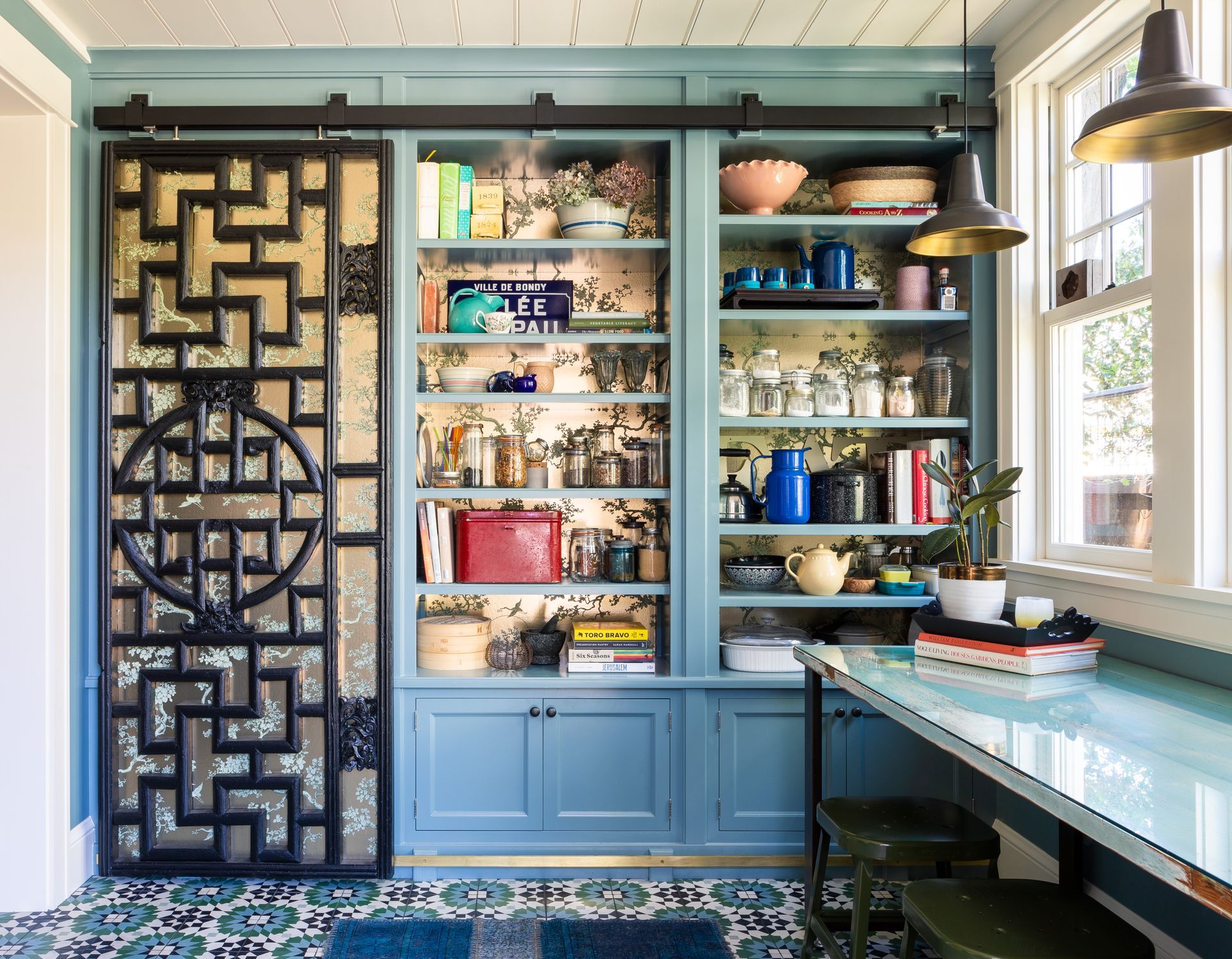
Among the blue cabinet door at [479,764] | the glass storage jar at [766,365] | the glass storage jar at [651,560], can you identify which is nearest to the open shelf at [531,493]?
the glass storage jar at [651,560]

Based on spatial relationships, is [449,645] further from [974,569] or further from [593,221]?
[974,569]

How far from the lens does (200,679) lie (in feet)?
9.55

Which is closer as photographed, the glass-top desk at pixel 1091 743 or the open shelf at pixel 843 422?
the glass-top desk at pixel 1091 743

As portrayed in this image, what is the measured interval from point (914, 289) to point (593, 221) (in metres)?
1.21

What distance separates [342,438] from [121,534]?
2.74 feet

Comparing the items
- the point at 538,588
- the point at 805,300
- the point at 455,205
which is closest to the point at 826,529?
the point at 805,300

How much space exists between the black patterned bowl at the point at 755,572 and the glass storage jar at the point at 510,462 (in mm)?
847

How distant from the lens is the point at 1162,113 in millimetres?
1460

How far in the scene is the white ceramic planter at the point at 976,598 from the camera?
2.21 m

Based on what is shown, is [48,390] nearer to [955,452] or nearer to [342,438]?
[342,438]

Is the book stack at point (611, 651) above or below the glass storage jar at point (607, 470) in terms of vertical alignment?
below

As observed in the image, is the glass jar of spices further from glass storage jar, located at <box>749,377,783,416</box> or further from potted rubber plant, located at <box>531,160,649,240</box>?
potted rubber plant, located at <box>531,160,649,240</box>

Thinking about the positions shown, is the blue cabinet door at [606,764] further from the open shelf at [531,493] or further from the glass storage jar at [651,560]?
the open shelf at [531,493]

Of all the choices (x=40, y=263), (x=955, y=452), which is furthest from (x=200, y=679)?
(x=955, y=452)
